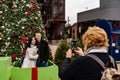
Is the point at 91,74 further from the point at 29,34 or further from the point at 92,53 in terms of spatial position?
the point at 29,34

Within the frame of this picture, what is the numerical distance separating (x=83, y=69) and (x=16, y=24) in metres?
7.85

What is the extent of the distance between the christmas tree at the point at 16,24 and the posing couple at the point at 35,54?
0.95 m

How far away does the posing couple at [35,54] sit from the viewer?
10023mm

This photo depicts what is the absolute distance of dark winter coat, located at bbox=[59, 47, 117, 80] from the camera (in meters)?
3.96

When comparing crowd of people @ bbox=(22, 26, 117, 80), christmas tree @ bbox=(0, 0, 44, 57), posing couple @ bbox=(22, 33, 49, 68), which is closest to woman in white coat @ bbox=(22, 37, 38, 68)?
posing couple @ bbox=(22, 33, 49, 68)

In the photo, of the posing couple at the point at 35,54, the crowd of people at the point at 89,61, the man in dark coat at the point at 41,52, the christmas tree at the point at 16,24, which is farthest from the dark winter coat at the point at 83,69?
the christmas tree at the point at 16,24

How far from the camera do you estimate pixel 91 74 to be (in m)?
4.02

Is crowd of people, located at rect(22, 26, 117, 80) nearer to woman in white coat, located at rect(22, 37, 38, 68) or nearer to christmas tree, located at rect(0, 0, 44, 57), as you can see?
woman in white coat, located at rect(22, 37, 38, 68)

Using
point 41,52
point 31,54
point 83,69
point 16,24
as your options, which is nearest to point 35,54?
point 31,54

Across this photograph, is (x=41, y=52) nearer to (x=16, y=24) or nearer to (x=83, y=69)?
(x=16, y=24)

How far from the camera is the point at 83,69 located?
3984 mm

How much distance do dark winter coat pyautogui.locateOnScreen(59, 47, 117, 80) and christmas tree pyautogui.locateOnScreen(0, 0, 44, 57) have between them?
739cm

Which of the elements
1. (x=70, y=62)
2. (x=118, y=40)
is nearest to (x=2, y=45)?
(x=70, y=62)

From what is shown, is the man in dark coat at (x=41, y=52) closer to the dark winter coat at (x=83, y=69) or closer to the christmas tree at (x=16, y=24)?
the christmas tree at (x=16, y=24)
